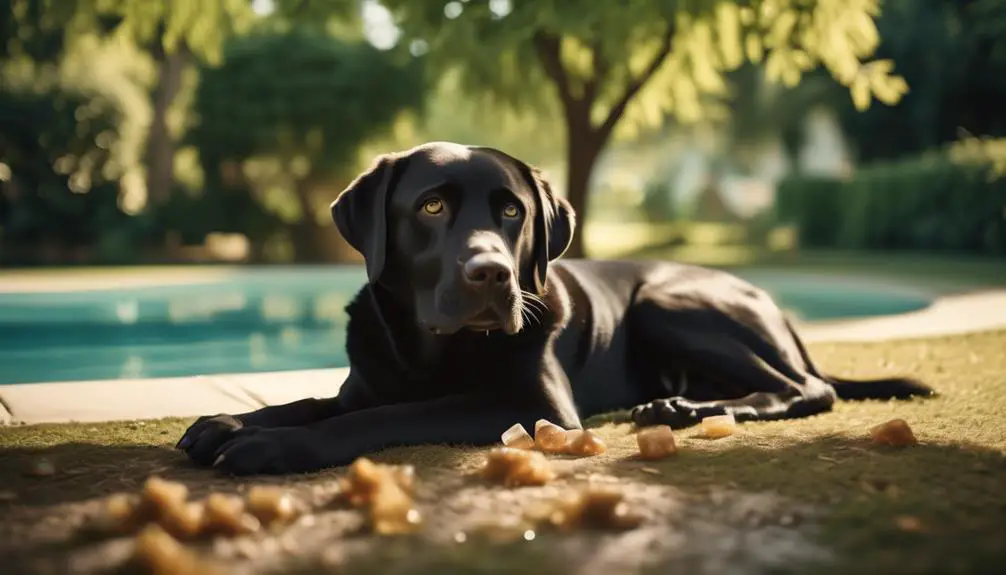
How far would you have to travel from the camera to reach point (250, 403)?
4.80 meters

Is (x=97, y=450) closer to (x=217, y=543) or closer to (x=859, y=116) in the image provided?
(x=217, y=543)

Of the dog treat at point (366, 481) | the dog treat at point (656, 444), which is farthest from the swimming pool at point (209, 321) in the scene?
the dog treat at point (366, 481)

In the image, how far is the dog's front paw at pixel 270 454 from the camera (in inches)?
125

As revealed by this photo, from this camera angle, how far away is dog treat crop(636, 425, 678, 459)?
3391 mm

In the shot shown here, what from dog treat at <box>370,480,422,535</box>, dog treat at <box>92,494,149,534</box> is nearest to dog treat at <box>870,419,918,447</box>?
dog treat at <box>370,480,422,535</box>

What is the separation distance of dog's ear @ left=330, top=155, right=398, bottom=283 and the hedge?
1728 cm

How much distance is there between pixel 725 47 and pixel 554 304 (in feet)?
25.8

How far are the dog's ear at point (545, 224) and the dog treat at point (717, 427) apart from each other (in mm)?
806

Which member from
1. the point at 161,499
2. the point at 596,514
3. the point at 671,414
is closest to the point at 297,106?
the point at 671,414

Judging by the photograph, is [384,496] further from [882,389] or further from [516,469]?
[882,389]

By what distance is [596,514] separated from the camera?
2.52 m

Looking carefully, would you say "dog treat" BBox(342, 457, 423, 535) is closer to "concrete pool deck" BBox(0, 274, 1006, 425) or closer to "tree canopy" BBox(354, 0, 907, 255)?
"concrete pool deck" BBox(0, 274, 1006, 425)

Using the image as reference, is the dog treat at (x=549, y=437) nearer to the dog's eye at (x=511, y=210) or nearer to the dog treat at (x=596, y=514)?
the dog's eye at (x=511, y=210)

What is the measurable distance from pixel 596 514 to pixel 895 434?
5.01ft
